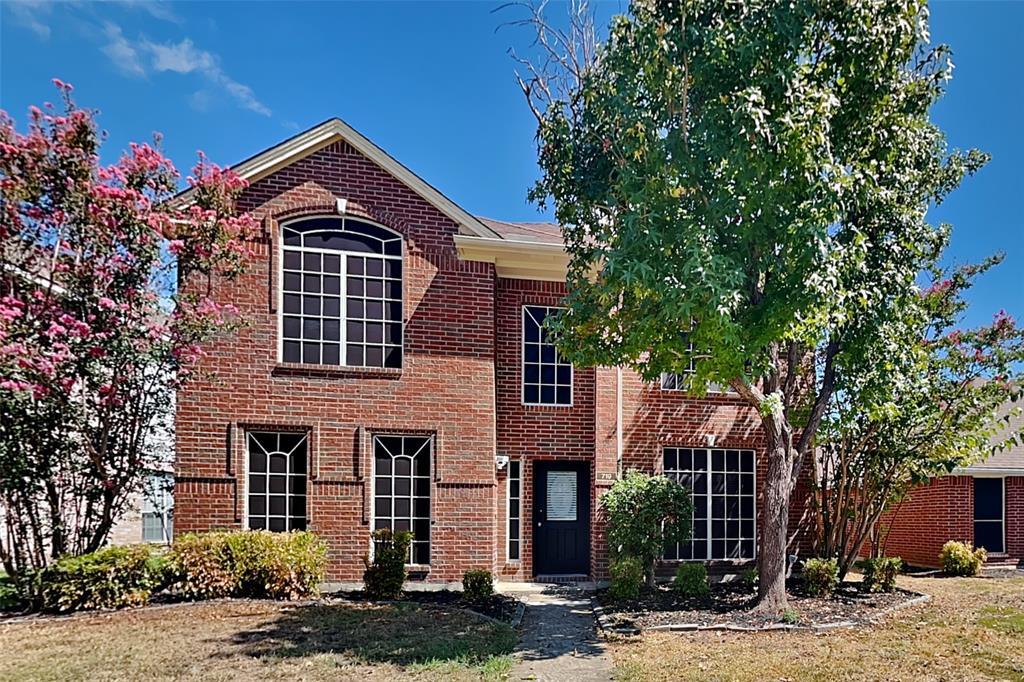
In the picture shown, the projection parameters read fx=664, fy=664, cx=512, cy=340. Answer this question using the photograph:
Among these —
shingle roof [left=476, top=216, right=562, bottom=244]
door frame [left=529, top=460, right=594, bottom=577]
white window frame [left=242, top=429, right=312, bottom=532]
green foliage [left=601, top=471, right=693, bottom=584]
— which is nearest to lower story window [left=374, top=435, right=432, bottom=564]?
white window frame [left=242, top=429, right=312, bottom=532]

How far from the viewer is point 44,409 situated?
8.98m

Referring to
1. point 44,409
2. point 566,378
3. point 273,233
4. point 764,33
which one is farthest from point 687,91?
point 44,409

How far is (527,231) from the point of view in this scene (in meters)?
13.4

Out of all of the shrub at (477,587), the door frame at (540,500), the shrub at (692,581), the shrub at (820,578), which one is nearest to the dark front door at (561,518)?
the door frame at (540,500)

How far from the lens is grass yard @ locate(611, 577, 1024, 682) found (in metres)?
6.63

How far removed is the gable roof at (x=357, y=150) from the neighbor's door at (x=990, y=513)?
12416mm

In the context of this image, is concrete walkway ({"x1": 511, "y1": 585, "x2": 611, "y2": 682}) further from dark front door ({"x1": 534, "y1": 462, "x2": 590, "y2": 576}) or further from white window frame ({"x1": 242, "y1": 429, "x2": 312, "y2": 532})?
white window frame ({"x1": 242, "y1": 429, "x2": 312, "y2": 532})

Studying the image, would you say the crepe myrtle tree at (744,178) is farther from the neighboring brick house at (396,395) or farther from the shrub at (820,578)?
the neighboring brick house at (396,395)

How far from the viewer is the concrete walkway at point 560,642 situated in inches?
265

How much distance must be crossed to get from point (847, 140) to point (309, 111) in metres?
8.18

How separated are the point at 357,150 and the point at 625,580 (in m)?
8.13

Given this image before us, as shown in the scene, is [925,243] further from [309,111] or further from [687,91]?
[309,111]

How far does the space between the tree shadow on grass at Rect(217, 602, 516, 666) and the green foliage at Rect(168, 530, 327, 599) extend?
567 millimetres

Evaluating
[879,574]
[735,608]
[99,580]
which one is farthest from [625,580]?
[99,580]
